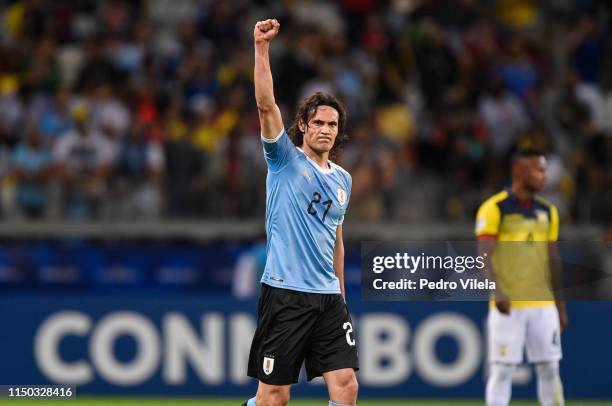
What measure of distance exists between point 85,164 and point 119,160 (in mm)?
431

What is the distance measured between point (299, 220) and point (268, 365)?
33.9 inches

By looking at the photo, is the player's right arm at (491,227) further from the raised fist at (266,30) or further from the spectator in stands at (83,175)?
the spectator in stands at (83,175)

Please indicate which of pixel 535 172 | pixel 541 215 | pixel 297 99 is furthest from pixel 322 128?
pixel 297 99

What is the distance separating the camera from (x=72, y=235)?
14.1m

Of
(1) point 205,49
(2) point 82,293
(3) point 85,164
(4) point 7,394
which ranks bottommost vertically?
(4) point 7,394

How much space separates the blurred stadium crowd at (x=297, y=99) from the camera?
46.2 feet

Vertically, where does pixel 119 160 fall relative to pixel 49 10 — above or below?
below

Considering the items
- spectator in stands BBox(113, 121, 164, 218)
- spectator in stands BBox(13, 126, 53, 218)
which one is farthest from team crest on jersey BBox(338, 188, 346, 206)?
spectator in stands BBox(13, 126, 53, 218)

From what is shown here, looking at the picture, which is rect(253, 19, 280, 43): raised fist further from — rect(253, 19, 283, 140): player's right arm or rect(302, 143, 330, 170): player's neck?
rect(302, 143, 330, 170): player's neck

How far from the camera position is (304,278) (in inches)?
300

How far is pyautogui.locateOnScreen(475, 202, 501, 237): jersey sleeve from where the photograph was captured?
9.93 m

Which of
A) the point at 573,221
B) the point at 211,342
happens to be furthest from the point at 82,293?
the point at 573,221

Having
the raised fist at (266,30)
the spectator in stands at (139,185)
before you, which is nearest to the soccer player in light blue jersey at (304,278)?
the raised fist at (266,30)

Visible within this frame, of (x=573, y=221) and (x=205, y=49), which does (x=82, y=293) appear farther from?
(x=573, y=221)
